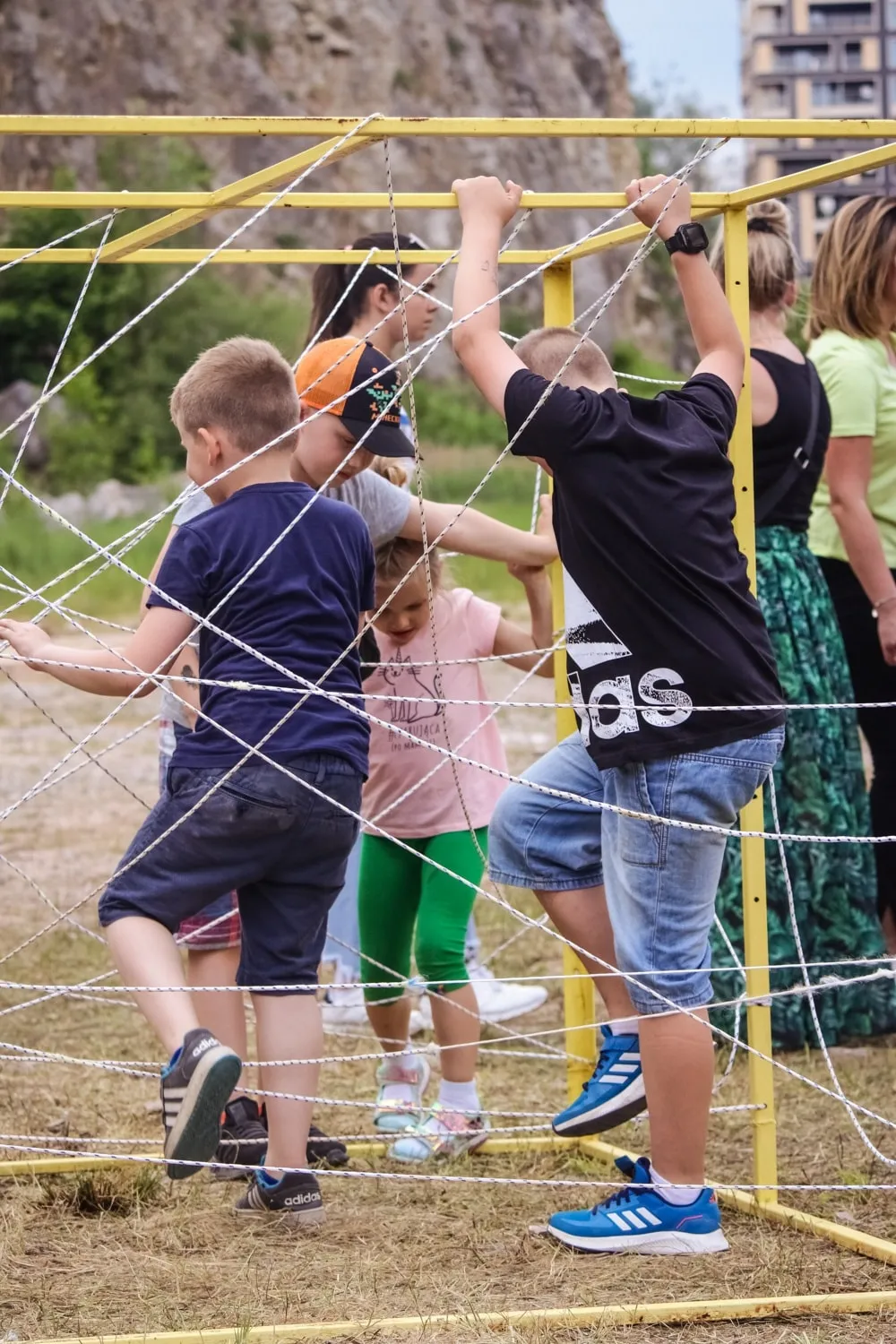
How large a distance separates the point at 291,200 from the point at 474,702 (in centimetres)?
91

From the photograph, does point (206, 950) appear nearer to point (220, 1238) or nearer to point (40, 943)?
point (220, 1238)

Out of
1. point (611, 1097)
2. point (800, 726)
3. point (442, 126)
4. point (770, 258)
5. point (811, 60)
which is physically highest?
point (811, 60)

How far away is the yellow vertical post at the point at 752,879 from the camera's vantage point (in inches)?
112

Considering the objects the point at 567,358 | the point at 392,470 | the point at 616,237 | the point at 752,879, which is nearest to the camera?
the point at 567,358

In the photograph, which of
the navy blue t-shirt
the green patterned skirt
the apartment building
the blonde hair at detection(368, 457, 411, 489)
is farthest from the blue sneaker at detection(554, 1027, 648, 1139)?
the apartment building

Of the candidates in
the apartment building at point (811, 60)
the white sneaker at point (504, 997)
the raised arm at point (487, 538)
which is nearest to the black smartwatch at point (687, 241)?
the raised arm at point (487, 538)

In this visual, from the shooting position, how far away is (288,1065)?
2711 mm

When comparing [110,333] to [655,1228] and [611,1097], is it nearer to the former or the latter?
[611,1097]

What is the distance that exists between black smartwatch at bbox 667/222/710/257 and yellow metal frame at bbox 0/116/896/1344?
13 cm

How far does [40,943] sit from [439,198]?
122 inches

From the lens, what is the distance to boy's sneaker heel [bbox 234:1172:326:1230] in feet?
9.08

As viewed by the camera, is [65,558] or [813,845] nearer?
[813,845]

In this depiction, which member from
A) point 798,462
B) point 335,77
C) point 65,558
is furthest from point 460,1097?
point 335,77

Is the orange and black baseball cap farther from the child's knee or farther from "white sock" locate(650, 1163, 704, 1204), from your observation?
"white sock" locate(650, 1163, 704, 1204)
